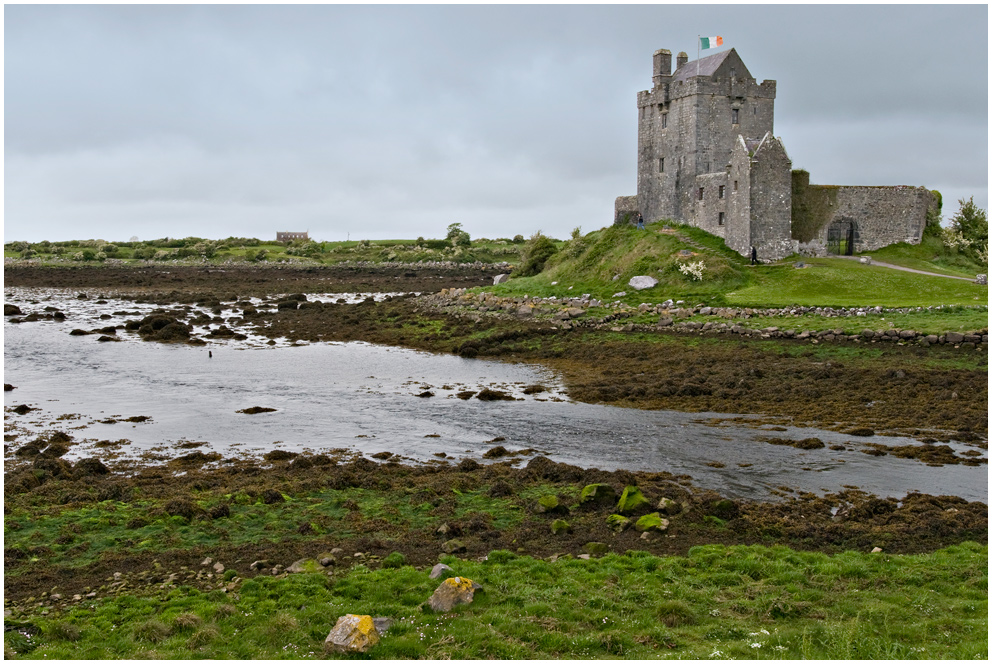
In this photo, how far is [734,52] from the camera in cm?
5447

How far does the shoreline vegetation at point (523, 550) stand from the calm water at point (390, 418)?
107cm

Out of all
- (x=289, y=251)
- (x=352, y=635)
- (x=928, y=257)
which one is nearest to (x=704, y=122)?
(x=928, y=257)

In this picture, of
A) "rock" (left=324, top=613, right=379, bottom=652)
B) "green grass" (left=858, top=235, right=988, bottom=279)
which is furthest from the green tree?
"rock" (left=324, top=613, right=379, bottom=652)

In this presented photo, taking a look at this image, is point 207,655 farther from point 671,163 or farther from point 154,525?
point 671,163

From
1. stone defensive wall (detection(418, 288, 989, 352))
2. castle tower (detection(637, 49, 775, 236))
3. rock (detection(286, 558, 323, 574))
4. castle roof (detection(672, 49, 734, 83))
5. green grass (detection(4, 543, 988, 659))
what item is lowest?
rock (detection(286, 558, 323, 574))

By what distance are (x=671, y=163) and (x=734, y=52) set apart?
25.8ft

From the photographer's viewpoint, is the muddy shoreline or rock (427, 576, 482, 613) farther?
the muddy shoreline

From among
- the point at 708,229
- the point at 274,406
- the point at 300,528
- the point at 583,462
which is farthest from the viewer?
the point at 708,229

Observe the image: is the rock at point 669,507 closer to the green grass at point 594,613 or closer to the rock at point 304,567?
the green grass at point 594,613

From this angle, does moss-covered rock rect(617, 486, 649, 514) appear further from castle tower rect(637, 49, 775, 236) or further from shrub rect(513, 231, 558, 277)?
shrub rect(513, 231, 558, 277)

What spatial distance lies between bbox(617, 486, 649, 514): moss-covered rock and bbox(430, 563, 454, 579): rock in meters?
4.73

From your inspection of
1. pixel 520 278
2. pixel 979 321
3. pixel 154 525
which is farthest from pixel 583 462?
pixel 520 278

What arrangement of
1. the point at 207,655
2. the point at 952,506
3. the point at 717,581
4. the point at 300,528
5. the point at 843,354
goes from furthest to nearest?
the point at 843,354, the point at 952,506, the point at 300,528, the point at 717,581, the point at 207,655

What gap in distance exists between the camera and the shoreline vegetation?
36.1ft
